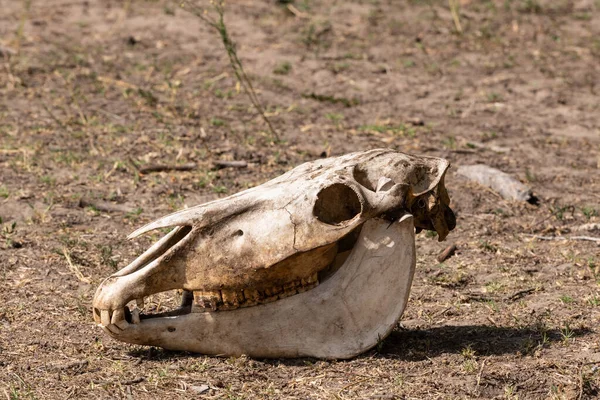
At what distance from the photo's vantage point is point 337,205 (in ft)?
14.7

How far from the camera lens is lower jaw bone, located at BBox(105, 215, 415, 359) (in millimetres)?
4340

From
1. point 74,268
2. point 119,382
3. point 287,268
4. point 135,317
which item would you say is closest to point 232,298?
point 287,268

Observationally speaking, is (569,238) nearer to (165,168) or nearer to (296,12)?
(165,168)

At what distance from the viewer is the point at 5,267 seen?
219 inches

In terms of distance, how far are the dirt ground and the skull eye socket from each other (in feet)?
2.12

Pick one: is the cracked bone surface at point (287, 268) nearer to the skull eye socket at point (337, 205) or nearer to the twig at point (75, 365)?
the skull eye socket at point (337, 205)

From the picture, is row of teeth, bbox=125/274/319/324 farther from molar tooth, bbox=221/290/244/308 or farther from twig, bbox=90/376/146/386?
twig, bbox=90/376/146/386

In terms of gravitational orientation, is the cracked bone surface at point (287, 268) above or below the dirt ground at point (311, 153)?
above

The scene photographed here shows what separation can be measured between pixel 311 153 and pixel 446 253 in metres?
2.05

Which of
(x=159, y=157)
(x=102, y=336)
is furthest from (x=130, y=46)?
(x=102, y=336)

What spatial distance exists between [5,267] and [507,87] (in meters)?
5.65

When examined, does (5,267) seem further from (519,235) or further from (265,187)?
(519,235)

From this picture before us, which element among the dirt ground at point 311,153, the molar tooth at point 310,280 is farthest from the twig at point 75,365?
the molar tooth at point 310,280

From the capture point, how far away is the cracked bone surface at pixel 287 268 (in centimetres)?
420
